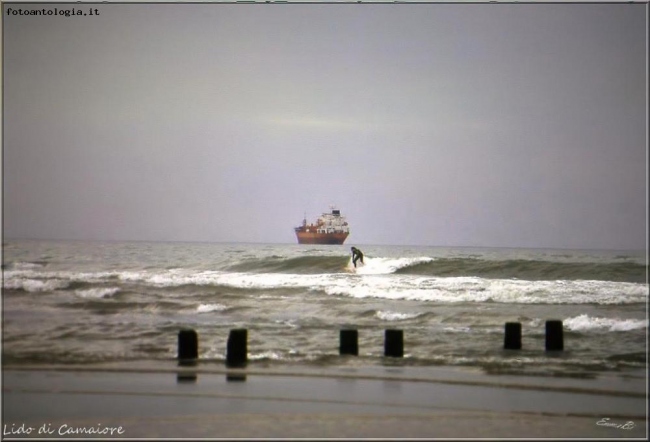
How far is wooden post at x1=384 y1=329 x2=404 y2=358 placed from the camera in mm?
8938

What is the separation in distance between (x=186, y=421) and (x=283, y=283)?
1526 centimetres

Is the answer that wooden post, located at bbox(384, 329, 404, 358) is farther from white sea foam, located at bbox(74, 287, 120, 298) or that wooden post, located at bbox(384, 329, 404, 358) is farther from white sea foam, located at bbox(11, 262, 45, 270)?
white sea foam, located at bbox(11, 262, 45, 270)

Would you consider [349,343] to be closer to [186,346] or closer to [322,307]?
[186,346]

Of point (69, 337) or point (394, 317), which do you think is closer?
point (69, 337)

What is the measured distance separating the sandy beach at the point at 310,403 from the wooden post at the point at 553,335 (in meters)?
1.78

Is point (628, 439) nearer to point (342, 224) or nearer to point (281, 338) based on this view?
point (281, 338)

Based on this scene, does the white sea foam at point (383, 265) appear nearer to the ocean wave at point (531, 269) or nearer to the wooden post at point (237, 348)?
the ocean wave at point (531, 269)

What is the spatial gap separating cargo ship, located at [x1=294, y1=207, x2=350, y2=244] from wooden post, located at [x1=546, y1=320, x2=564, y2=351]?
18.8m

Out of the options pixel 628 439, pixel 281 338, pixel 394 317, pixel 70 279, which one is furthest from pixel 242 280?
pixel 628 439

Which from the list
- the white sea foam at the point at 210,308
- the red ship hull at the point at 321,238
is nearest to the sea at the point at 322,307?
the white sea foam at the point at 210,308

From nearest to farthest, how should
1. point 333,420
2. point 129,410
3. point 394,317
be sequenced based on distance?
point 333,420, point 129,410, point 394,317

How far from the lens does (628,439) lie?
5.12 metres

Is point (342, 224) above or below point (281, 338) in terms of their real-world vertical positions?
above

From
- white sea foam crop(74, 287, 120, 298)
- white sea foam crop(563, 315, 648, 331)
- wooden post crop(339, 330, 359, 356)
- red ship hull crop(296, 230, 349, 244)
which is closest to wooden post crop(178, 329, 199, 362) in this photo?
wooden post crop(339, 330, 359, 356)
